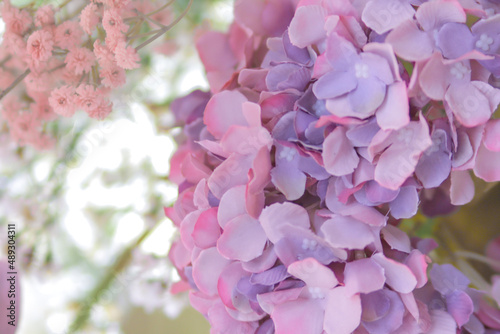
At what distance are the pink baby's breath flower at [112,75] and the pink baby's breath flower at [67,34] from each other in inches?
1.2

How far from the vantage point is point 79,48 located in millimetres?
330

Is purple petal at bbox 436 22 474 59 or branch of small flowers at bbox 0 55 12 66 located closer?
purple petal at bbox 436 22 474 59

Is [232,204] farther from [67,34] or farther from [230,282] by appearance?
[67,34]

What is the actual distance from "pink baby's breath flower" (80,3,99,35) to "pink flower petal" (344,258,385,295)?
239 mm

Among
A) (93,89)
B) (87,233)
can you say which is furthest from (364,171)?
(87,233)

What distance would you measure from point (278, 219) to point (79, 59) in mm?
187

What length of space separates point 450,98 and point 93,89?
24cm

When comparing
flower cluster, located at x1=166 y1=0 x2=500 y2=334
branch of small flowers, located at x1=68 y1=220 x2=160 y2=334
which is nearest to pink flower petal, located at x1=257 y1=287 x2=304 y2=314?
flower cluster, located at x1=166 y1=0 x2=500 y2=334

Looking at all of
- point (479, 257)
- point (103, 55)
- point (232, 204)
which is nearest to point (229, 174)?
point (232, 204)

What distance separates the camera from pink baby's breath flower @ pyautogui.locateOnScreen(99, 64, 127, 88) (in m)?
0.32

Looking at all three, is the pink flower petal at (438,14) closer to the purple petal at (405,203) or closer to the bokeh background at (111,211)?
the purple petal at (405,203)

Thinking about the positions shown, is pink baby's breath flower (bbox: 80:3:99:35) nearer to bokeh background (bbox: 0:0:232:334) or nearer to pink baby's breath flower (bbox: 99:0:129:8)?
pink baby's breath flower (bbox: 99:0:129:8)

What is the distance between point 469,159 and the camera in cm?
26

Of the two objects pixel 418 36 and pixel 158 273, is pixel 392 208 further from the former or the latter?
pixel 158 273
